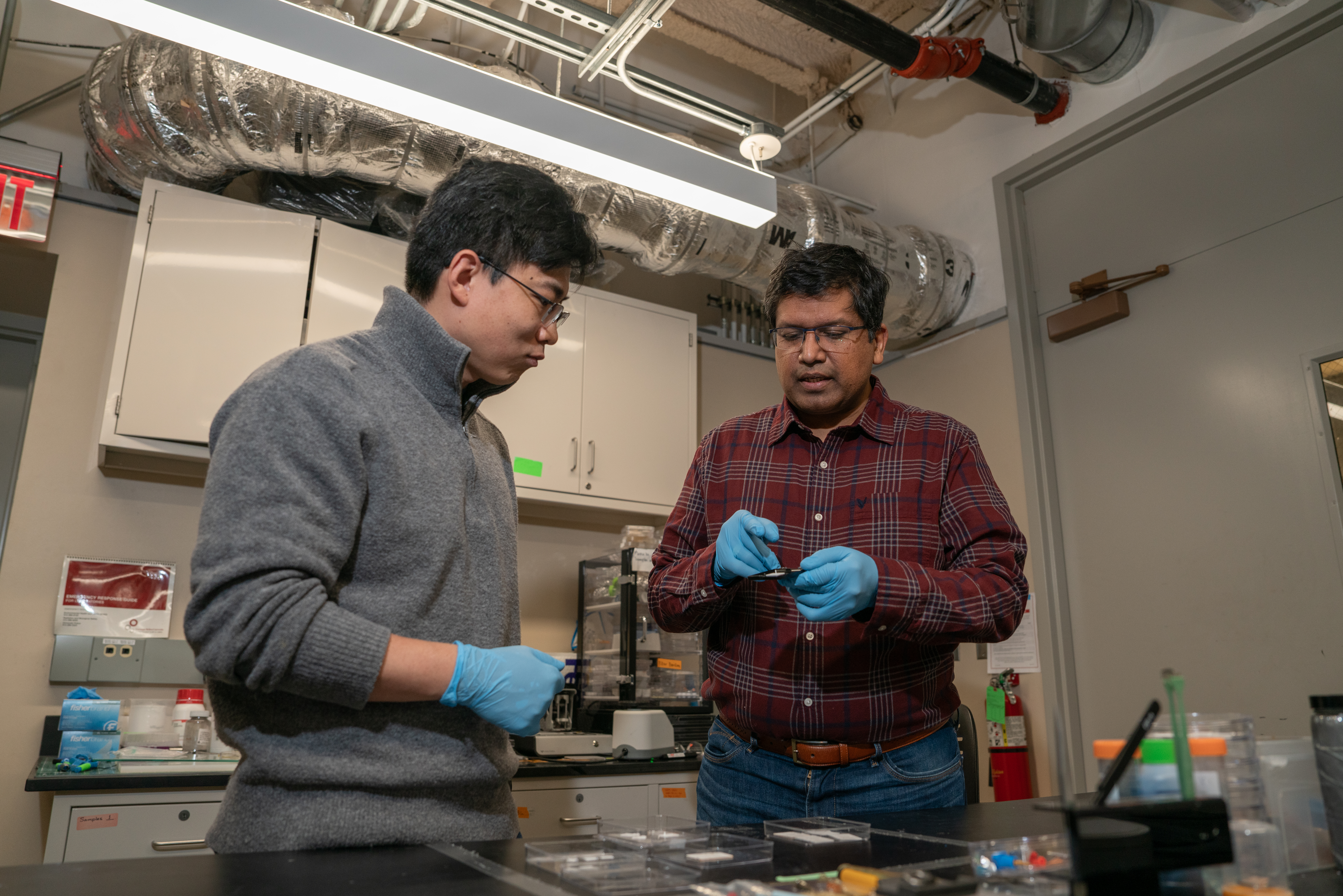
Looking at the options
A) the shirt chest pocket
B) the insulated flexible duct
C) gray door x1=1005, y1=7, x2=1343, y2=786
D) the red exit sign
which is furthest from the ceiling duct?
the red exit sign

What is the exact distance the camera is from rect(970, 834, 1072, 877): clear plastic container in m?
0.75

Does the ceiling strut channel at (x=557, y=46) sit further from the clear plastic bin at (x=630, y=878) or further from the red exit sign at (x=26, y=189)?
the clear plastic bin at (x=630, y=878)

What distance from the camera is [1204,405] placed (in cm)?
254

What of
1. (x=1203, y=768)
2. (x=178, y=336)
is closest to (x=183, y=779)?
(x=178, y=336)

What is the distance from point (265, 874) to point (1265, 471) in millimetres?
2555

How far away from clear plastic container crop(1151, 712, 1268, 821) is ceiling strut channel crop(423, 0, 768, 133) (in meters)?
2.13

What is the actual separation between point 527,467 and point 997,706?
1.78 meters

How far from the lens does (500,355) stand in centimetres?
120

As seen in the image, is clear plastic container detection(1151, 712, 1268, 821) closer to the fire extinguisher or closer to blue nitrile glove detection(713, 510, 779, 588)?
blue nitrile glove detection(713, 510, 779, 588)

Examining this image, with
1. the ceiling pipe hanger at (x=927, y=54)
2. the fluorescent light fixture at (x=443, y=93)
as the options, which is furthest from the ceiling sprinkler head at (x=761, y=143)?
the ceiling pipe hanger at (x=927, y=54)

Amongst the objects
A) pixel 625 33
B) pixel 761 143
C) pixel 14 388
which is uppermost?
pixel 625 33

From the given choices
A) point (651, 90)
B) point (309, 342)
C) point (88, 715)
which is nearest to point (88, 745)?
point (88, 715)

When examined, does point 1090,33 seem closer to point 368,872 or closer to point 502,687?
point 502,687

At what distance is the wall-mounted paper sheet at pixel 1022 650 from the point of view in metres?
2.88
